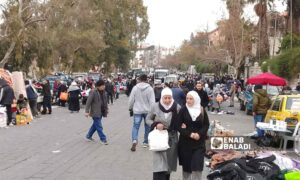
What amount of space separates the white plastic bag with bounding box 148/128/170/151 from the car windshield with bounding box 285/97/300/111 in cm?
837

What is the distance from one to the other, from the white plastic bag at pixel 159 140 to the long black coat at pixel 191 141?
0.72ft

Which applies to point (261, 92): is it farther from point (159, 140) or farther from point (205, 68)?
point (205, 68)

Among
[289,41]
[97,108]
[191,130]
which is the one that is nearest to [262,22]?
[289,41]

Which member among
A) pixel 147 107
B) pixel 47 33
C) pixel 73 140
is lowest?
pixel 73 140

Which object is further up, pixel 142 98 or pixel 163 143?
pixel 142 98

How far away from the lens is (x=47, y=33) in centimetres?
4144

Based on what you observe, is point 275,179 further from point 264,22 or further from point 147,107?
point 264,22

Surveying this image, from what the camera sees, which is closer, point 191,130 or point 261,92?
point 191,130

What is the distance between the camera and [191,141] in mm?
7398

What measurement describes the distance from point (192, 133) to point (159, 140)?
50 cm

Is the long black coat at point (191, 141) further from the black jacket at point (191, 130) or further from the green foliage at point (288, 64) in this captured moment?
the green foliage at point (288, 64)

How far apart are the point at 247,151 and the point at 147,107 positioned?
3.73 m

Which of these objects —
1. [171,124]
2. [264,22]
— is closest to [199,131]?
[171,124]

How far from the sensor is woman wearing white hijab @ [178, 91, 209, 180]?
7363 mm
